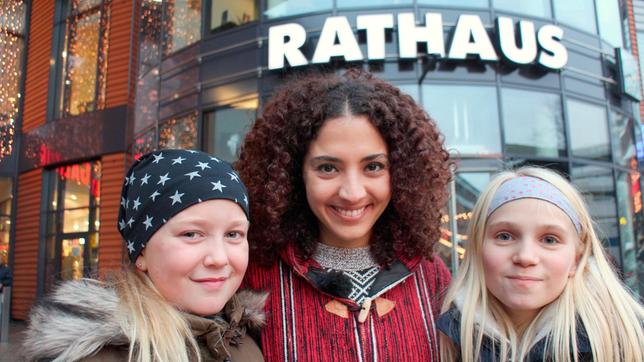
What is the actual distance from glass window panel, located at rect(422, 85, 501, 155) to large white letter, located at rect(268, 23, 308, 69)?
2211 mm

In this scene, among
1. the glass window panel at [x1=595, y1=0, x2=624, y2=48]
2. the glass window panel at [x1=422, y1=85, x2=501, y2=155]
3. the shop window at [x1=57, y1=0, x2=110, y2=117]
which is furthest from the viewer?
the shop window at [x1=57, y1=0, x2=110, y2=117]

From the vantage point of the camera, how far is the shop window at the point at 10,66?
13.5 metres

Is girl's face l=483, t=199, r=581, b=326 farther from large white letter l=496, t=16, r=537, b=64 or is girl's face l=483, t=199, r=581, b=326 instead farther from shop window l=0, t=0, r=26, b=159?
shop window l=0, t=0, r=26, b=159

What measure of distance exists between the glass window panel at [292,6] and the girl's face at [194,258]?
7652 millimetres

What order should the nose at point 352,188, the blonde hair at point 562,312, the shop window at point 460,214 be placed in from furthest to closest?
the shop window at point 460,214 → the nose at point 352,188 → the blonde hair at point 562,312

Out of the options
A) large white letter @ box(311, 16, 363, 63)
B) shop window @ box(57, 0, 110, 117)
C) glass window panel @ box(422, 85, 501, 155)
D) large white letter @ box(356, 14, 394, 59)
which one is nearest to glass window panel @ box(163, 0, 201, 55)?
shop window @ box(57, 0, 110, 117)

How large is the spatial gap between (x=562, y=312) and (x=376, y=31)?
7.05 metres

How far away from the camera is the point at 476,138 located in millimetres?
8531

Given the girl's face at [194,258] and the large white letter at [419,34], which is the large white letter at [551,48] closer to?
the large white letter at [419,34]

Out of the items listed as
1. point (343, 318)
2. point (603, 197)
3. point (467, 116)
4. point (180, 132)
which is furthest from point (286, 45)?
point (343, 318)

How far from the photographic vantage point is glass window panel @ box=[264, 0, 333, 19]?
869cm

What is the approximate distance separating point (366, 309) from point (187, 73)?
8.46 meters

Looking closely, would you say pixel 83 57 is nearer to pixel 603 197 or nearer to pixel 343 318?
pixel 603 197

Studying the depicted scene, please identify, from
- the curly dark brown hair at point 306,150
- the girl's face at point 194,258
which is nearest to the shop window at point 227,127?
the curly dark brown hair at point 306,150
